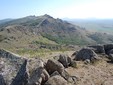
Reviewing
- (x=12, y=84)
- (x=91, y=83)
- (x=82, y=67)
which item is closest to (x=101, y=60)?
(x=82, y=67)

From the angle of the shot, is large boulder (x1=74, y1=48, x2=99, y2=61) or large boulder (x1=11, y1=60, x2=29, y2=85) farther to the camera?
large boulder (x1=74, y1=48, x2=99, y2=61)

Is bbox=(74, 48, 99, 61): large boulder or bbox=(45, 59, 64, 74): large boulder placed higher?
bbox=(45, 59, 64, 74): large boulder

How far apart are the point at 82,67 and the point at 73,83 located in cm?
486

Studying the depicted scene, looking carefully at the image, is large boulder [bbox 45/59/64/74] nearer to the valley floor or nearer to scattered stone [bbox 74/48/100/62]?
the valley floor

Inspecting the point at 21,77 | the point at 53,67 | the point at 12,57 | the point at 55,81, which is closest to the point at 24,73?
the point at 21,77

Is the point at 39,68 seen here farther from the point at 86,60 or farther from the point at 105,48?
the point at 105,48

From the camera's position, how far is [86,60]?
84.6 feet

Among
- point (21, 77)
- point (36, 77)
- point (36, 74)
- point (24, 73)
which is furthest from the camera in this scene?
point (36, 74)

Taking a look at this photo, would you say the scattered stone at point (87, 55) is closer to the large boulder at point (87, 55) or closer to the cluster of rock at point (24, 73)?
the large boulder at point (87, 55)

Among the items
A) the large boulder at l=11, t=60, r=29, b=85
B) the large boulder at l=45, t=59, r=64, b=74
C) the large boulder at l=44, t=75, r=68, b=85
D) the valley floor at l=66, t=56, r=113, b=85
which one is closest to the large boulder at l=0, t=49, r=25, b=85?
the large boulder at l=11, t=60, r=29, b=85

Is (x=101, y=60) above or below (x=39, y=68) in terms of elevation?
below

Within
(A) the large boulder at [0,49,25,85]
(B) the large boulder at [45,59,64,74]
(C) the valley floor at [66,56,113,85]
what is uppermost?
(A) the large boulder at [0,49,25,85]

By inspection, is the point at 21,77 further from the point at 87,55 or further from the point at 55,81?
the point at 87,55

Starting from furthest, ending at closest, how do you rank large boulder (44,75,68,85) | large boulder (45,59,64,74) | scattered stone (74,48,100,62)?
scattered stone (74,48,100,62)
large boulder (45,59,64,74)
large boulder (44,75,68,85)
